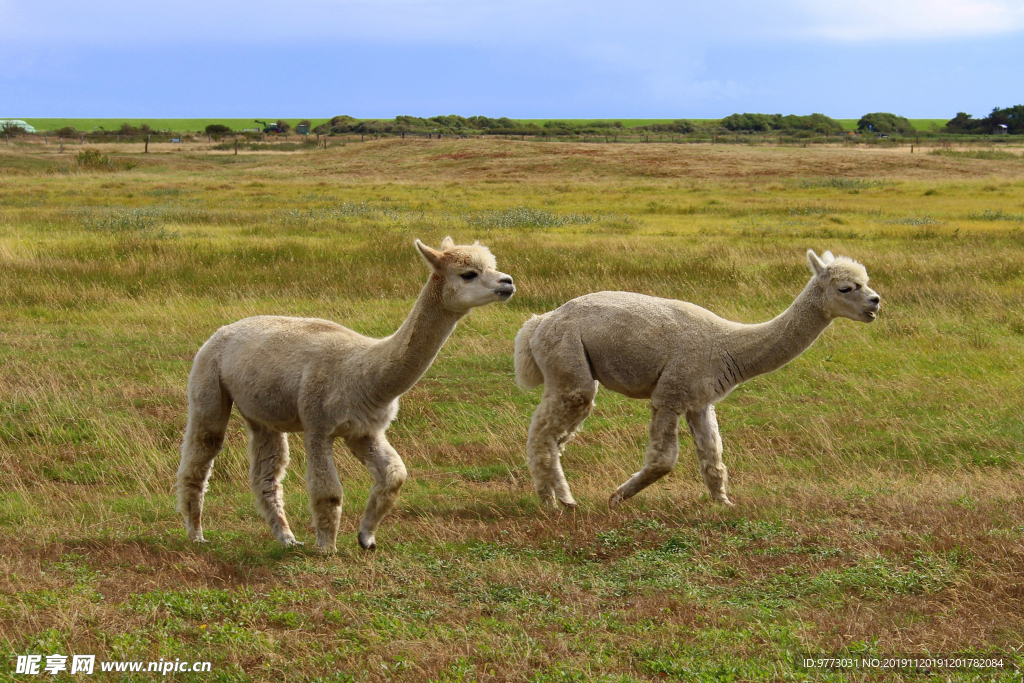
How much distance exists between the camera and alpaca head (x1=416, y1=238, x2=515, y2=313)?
5379 millimetres

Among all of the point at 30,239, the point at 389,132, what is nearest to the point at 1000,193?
the point at 30,239

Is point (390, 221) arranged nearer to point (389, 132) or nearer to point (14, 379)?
point (14, 379)

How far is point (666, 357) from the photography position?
6.96 meters

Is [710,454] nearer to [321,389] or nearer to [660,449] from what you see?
[660,449]

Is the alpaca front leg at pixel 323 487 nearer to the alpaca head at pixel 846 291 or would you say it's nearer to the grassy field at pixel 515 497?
the grassy field at pixel 515 497

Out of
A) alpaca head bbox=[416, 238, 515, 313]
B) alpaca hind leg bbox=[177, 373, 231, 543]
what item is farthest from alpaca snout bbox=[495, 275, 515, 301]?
alpaca hind leg bbox=[177, 373, 231, 543]

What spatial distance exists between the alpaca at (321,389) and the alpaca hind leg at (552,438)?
152cm

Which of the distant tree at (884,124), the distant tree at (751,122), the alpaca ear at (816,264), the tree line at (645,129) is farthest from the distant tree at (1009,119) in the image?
the alpaca ear at (816,264)

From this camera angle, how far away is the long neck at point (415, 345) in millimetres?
5625

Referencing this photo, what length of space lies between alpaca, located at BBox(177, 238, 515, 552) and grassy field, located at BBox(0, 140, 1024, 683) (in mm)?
365

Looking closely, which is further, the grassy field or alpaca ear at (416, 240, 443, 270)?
alpaca ear at (416, 240, 443, 270)

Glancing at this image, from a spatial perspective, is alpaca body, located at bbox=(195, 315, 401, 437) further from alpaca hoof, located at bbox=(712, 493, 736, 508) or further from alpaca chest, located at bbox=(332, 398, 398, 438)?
alpaca hoof, located at bbox=(712, 493, 736, 508)

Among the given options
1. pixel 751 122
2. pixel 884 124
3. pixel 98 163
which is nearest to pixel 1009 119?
A: pixel 884 124

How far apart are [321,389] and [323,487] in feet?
2.04
